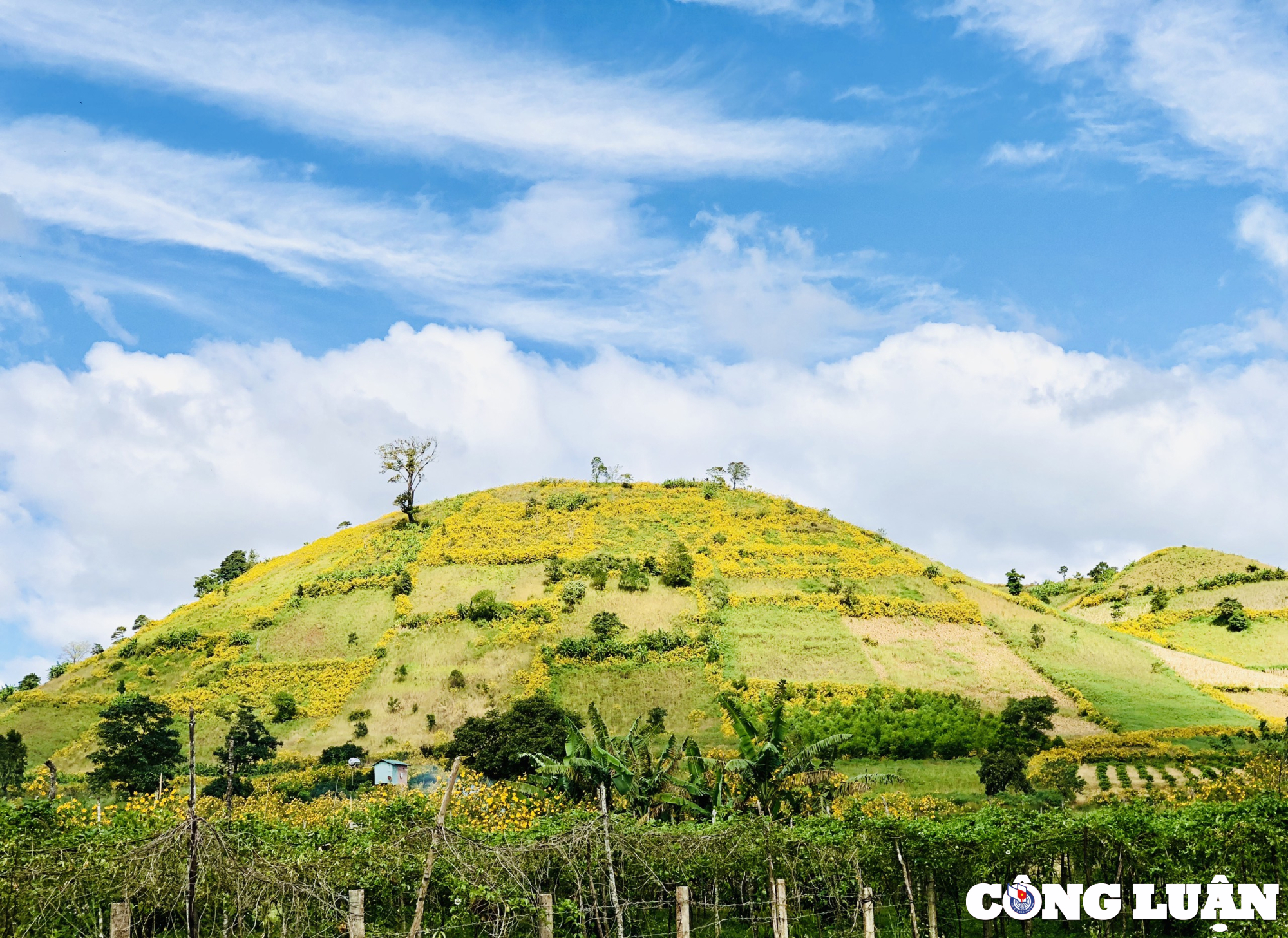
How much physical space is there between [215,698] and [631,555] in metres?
32.8

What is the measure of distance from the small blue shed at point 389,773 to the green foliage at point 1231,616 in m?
65.1

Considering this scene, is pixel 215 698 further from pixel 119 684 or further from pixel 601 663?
pixel 601 663

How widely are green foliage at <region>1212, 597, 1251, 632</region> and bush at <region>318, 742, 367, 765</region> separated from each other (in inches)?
2601

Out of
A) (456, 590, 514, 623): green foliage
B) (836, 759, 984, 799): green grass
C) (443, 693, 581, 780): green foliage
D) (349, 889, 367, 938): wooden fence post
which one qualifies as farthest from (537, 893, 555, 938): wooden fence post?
(456, 590, 514, 623): green foliage

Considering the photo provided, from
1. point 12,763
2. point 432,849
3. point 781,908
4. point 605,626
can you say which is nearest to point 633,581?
point 605,626

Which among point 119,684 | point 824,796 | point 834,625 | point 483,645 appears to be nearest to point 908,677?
point 834,625

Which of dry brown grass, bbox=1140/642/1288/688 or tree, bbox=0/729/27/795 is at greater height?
dry brown grass, bbox=1140/642/1288/688

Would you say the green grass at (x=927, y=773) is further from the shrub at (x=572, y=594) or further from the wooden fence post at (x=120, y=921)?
the wooden fence post at (x=120, y=921)

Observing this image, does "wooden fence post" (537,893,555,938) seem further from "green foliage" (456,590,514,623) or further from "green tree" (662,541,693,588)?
"green tree" (662,541,693,588)

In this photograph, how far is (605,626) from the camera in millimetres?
64375

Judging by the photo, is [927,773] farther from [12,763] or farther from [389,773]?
[12,763]

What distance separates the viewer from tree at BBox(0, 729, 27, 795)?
43.9m

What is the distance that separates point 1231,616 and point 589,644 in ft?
171

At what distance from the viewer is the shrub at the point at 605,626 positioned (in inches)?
2511
